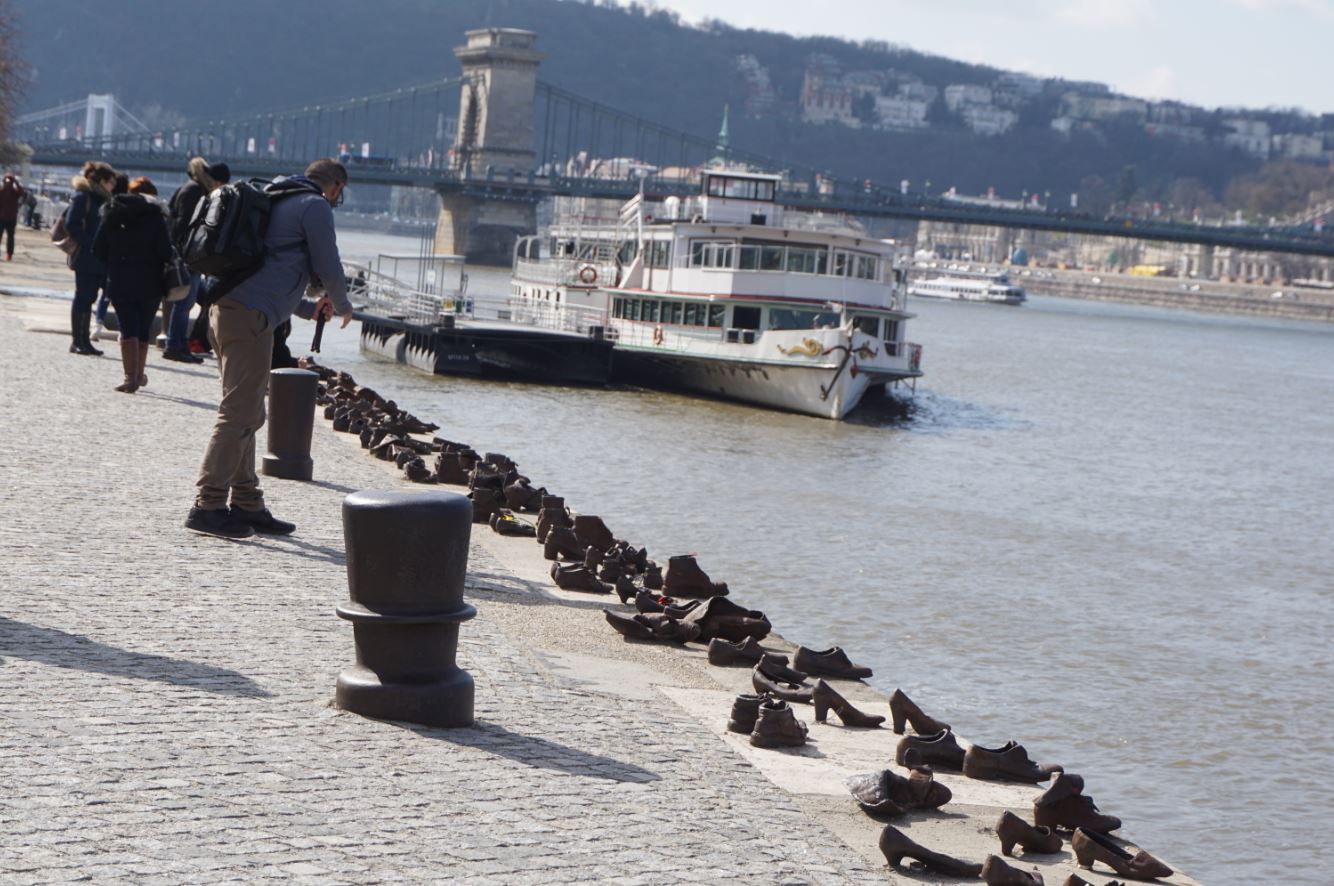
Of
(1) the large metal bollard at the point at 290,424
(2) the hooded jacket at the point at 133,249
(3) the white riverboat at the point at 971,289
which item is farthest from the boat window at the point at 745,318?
(3) the white riverboat at the point at 971,289

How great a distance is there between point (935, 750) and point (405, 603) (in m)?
2.22

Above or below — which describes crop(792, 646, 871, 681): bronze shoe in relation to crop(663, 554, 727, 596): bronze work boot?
below

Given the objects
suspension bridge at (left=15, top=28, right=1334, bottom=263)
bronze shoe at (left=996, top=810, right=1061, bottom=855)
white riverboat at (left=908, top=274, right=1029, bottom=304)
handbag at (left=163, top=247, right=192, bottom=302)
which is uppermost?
suspension bridge at (left=15, top=28, right=1334, bottom=263)

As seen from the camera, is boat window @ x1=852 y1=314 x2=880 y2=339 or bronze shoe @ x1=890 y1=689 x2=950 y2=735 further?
boat window @ x1=852 y1=314 x2=880 y2=339

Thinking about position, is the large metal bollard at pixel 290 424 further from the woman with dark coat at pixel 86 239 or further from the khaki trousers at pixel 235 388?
the woman with dark coat at pixel 86 239

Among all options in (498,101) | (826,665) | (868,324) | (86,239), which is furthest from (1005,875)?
(498,101)

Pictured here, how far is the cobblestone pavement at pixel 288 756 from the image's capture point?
4.75m

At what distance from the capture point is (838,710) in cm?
791

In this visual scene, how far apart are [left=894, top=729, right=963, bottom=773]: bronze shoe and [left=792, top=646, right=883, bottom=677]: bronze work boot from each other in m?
1.61

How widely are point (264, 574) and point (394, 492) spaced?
230 cm

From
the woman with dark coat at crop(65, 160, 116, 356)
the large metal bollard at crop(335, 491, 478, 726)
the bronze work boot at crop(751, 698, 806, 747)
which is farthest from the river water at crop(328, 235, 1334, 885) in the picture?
the woman with dark coat at crop(65, 160, 116, 356)

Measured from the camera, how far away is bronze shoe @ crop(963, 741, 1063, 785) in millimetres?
7293

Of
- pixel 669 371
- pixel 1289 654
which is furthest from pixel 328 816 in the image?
pixel 669 371

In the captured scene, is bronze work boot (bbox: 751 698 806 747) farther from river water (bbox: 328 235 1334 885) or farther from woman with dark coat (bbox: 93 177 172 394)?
woman with dark coat (bbox: 93 177 172 394)
